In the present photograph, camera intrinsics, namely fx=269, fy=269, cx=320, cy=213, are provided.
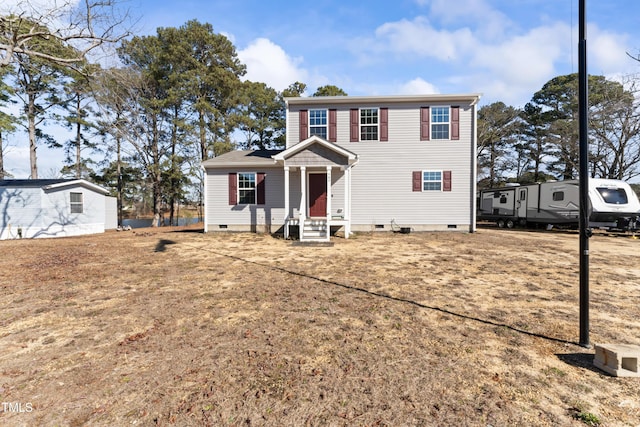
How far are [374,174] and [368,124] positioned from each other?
102 inches

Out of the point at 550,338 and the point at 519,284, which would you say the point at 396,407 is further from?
the point at 519,284

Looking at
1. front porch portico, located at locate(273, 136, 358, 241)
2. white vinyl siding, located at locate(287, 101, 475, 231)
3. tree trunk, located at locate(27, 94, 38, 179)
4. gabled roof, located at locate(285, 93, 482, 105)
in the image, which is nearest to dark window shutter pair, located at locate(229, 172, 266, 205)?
front porch portico, located at locate(273, 136, 358, 241)

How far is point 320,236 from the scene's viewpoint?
38.2ft

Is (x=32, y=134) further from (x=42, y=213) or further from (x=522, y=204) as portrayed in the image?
(x=522, y=204)

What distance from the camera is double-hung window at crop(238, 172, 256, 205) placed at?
13.6 m

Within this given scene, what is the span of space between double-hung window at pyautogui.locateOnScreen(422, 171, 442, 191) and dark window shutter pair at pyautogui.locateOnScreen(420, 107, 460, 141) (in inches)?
69.4

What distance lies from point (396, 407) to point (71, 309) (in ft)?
16.9

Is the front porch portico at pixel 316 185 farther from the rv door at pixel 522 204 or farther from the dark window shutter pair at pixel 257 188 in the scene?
the rv door at pixel 522 204

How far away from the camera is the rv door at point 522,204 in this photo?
16719 mm

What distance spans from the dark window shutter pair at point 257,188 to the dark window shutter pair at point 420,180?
7.63m

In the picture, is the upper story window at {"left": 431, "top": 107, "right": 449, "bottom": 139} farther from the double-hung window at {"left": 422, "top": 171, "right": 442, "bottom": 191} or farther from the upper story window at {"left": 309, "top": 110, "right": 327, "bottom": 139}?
the upper story window at {"left": 309, "top": 110, "right": 327, "bottom": 139}

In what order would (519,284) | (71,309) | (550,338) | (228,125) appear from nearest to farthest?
(550,338) → (71,309) → (519,284) → (228,125)

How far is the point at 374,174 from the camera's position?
13.9 metres

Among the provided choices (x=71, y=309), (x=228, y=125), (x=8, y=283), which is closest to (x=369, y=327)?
(x=71, y=309)
